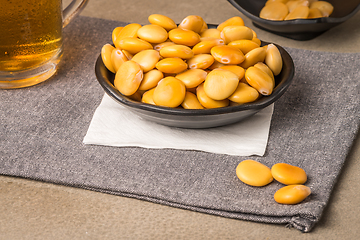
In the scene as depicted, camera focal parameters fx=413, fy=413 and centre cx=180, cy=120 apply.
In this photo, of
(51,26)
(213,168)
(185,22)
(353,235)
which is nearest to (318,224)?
(353,235)

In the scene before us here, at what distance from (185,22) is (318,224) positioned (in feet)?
1.27

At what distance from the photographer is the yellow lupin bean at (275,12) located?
1016mm

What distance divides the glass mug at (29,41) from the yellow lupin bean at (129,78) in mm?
235

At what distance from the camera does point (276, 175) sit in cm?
57

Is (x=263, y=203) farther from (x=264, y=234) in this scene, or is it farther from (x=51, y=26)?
(x=51, y=26)

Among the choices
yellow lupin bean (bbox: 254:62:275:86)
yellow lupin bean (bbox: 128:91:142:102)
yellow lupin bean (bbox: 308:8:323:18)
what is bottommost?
yellow lupin bean (bbox: 128:91:142:102)

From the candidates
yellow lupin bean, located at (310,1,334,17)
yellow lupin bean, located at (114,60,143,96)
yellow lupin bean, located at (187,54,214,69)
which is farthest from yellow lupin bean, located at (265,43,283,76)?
yellow lupin bean, located at (310,1,334,17)

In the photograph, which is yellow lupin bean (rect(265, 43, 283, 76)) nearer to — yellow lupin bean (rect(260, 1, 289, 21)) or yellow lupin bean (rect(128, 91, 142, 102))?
yellow lupin bean (rect(128, 91, 142, 102))

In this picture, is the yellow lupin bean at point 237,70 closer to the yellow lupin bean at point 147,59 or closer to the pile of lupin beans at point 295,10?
the yellow lupin bean at point 147,59

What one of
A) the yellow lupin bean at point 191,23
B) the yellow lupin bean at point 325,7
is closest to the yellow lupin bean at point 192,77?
the yellow lupin bean at point 191,23

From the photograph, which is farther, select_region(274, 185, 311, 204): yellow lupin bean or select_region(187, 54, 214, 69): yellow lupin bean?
select_region(187, 54, 214, 69): yellow lupin bean

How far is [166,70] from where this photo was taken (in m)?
0.63

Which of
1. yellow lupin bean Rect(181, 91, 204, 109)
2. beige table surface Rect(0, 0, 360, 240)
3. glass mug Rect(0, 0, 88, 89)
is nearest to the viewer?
beige table surface Rect(0, 0, 360, 240)

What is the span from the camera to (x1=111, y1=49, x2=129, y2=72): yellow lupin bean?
2.19 ft
